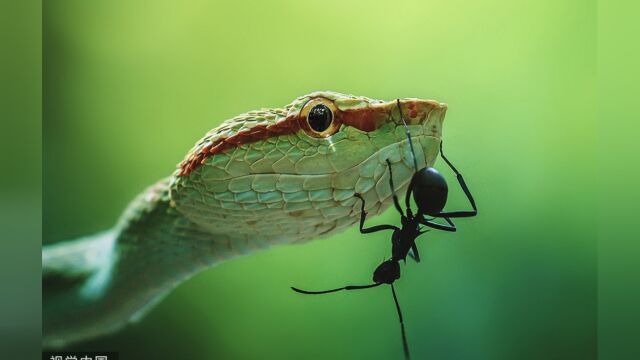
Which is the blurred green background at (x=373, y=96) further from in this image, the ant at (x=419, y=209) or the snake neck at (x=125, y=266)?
the ant at (x=419, y=209)

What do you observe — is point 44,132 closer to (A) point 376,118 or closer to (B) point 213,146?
(B) point 213,146

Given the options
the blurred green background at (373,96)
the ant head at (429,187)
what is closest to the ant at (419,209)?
the ant head at (429,187)

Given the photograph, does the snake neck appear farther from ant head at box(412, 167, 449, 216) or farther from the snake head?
ant head at box(412, 167, 449, 216)

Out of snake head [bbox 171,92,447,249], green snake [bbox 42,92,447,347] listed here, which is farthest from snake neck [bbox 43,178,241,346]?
snake head [bbox 171,92,447,249]

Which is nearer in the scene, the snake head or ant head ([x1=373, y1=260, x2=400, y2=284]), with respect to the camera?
the snake head

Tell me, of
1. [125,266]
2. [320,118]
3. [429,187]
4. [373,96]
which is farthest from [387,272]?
[125,266]

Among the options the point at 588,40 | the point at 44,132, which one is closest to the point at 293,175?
the point at 44,132
